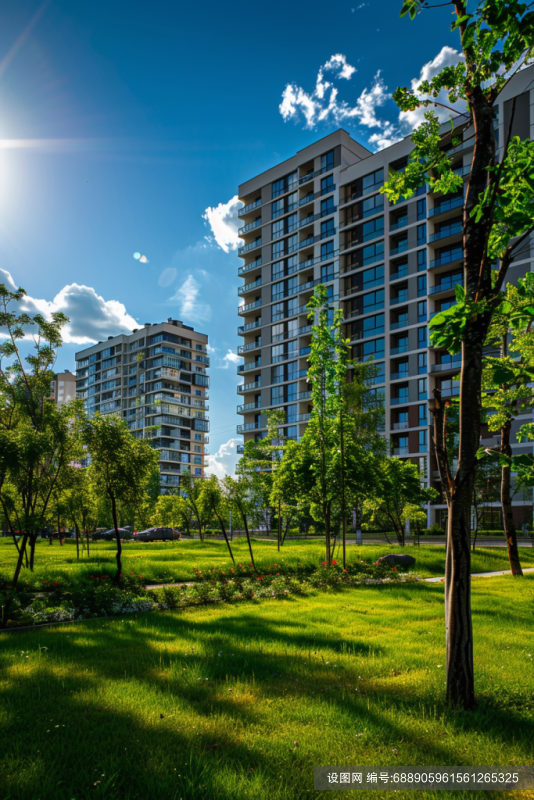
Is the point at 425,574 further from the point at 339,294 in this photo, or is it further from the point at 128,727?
the point at 339,294

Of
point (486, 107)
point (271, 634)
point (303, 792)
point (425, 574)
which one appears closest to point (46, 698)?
point (303, 792)

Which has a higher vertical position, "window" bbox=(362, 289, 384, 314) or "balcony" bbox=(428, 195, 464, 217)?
"balcony" bbox=(428, 195, 464, 217)

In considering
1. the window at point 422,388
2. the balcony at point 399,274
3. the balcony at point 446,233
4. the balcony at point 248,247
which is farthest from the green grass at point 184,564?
the balcony at point 248,247

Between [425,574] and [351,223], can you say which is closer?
[425,574]

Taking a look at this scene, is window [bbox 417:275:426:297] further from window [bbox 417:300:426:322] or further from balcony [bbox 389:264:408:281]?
balcony [bbox 389:264:408:281]

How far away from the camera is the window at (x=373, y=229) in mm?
54969

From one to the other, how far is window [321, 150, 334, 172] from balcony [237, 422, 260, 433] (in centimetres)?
3468

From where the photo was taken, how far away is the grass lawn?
11.8 feet

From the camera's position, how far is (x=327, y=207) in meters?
61.2

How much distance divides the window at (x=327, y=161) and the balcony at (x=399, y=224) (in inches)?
522

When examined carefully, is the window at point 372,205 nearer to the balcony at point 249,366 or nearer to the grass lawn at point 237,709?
the balcony at point 249,366

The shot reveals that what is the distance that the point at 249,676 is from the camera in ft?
18.8

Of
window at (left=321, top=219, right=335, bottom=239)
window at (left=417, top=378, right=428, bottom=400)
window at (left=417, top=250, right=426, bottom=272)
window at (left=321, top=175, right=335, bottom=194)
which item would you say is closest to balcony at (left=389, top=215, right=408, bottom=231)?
window at (left=417, top=250, right=426, bottom=272)

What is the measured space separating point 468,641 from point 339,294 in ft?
186
